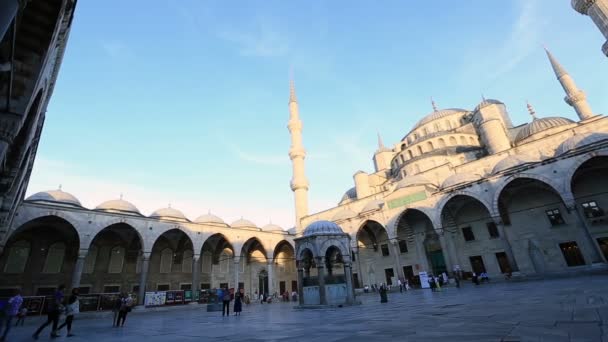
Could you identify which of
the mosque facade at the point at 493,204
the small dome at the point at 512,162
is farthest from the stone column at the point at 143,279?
the small dome at the point at 512,162

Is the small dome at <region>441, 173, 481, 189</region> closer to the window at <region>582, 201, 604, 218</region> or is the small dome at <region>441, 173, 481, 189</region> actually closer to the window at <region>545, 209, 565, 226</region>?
the window at <region>545, 209, 565, 226</region>

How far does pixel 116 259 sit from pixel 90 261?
166 centimetres

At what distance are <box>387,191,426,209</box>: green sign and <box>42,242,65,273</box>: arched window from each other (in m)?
24.4

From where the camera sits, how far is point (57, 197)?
67.9 feet

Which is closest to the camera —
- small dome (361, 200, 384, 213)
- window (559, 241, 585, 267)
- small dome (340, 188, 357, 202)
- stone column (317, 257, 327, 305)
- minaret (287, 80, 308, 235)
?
stone column (317, 257, 327, 305)

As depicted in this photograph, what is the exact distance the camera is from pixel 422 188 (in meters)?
21.5

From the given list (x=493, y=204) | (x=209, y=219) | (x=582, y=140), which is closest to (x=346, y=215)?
(x=493, y=204)

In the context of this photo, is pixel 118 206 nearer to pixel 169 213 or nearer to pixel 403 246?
pixel 169 213

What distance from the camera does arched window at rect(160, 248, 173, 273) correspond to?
24723 mm

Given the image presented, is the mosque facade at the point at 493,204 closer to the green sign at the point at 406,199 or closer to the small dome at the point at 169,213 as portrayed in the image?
the green sign at the point at 406,199

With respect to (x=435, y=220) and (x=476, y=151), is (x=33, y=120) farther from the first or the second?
(x=476, y=151)

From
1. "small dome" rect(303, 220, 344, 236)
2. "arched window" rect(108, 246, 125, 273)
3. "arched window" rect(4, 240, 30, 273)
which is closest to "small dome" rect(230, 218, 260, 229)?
"arched window" rect(108, 246, 125, 273)

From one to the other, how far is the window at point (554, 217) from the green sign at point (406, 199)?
7.51 metres

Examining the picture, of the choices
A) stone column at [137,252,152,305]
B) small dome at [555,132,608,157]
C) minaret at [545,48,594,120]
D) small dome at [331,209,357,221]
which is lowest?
stone column at [137,252,152,305]
